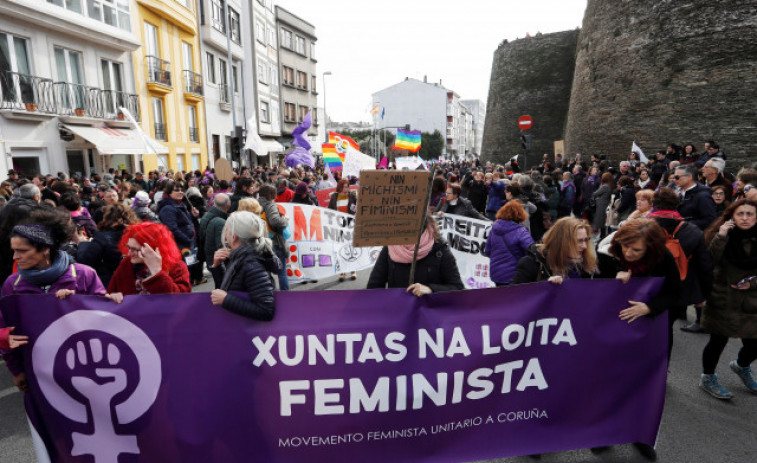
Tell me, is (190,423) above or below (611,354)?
below

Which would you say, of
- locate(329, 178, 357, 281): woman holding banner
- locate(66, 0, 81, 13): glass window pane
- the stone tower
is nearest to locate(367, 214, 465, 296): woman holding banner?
locate(329, 178, 357, 281): woman holding banner

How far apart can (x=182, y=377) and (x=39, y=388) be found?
Result: 2.64ft

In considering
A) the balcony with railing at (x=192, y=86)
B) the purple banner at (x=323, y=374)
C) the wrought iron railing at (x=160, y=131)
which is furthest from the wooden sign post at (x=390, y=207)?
the balcony with railing at (x=192, y=86)

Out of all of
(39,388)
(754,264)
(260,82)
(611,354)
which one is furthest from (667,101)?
(260,82)

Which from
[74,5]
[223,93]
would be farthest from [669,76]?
[223,93]

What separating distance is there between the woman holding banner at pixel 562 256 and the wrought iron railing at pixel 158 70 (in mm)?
20706

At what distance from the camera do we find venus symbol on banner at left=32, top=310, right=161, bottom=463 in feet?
8.40

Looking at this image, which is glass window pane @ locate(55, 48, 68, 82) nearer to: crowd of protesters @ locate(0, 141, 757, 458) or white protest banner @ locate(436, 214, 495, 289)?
crowd of protesters @ locate(0, 141, 757, 458)

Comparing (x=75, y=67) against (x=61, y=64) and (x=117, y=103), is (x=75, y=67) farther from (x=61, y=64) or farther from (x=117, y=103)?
(x=117, y=103)

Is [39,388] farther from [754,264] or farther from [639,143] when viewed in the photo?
[639,143]

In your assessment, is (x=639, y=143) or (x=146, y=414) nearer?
(x=146, y=414)

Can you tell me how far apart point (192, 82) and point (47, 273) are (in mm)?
Result: 23144

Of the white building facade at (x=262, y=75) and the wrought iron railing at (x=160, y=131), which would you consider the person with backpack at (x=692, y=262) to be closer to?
the wrought iron railing at (x=160, y=131)

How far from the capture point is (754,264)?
3.65m
